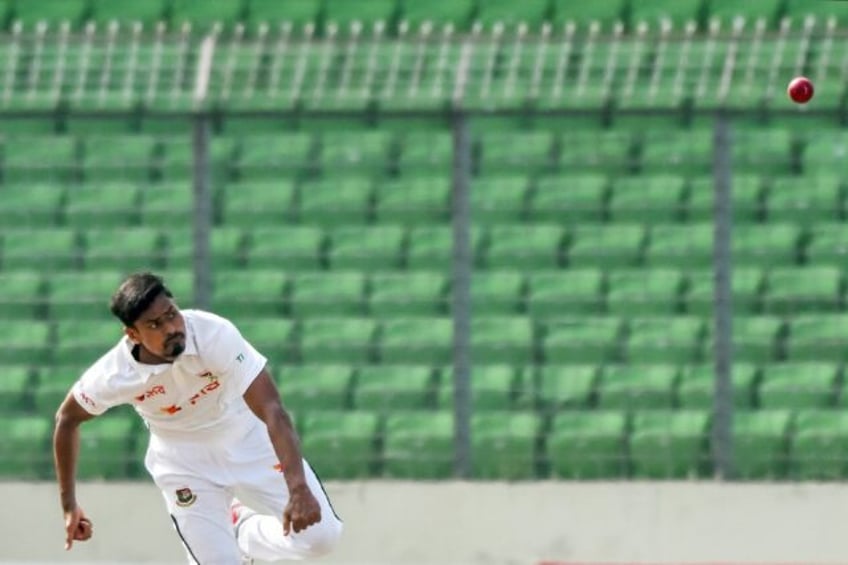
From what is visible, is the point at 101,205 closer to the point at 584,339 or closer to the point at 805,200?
the point at 584,339

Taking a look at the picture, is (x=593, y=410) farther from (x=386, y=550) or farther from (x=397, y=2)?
(x=397, y=2)

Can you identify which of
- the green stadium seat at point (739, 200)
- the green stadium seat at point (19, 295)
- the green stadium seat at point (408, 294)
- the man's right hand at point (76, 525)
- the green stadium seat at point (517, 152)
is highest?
the green stadium seat at point (517, 152)

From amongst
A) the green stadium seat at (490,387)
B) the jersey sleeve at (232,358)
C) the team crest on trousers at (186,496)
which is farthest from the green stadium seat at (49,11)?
the jersey sleeve at (232,358)

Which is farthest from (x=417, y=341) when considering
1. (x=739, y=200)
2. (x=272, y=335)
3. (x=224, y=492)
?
(x=224, y=492)

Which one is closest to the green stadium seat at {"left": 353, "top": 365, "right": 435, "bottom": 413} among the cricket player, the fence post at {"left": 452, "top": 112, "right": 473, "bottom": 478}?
the fence post at {"left": 452, "top": 112, "right": 473, "bottom": 478}

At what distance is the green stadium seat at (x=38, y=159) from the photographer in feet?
33.1

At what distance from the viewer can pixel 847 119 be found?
367 inches

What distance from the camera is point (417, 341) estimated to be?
32.1 feet

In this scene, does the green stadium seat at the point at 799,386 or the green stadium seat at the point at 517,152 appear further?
the green stadium seat at the point at 517,152

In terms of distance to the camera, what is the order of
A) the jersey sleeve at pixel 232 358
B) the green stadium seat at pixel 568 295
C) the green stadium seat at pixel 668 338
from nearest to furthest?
the jersey sleeve at pixel 232 358, the green stadium seat at pixel 668 338, the green stadium seat at pixel 568 295

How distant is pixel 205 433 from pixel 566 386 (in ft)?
9.53

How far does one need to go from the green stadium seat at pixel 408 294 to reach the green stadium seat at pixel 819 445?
177 cm

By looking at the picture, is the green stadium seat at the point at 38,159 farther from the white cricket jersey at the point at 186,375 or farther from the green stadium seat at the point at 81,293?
the white cricket jersey at the point at 186,375

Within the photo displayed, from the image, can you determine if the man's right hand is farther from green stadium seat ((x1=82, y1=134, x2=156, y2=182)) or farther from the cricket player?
green stadium seat ((x1=82, y1=134, x2=156, y2=182))
